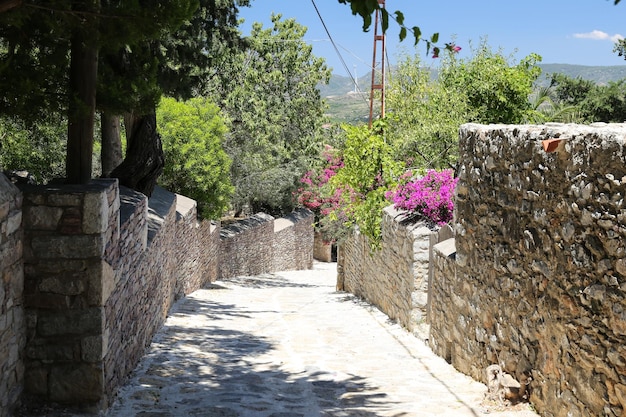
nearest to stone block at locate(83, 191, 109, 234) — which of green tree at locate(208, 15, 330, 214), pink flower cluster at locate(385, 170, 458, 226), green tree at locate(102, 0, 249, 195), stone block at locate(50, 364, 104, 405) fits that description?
stone block at locate(50, 364, 104, 405)

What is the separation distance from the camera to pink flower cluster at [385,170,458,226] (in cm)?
1016

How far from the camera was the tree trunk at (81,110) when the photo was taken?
257 inches

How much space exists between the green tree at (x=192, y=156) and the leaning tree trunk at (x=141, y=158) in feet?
24.9

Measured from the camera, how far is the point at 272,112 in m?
29.9

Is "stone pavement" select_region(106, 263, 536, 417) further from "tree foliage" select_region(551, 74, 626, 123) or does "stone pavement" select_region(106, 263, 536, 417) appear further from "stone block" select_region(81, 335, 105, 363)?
"tree foliage" select_region(551, 74, 626, 123)

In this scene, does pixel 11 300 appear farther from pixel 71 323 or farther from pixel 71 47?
pixel 71 47

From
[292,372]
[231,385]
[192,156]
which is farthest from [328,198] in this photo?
[231,385]

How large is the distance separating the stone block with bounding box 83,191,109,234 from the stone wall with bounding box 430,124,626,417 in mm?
3304

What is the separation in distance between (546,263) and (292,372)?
3.57 metres

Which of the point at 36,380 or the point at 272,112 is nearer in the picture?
the point at 36,380

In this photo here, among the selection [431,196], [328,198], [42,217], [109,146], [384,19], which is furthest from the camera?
[328,198]

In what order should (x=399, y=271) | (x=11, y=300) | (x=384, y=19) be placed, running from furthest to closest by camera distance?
(x=399, y=271), (x=11, y=300), (x=384, y=19)

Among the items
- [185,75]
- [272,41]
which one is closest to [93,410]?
[185,75]

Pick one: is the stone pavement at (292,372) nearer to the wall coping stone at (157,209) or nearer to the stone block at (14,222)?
the wall coping stone at (157,209)
